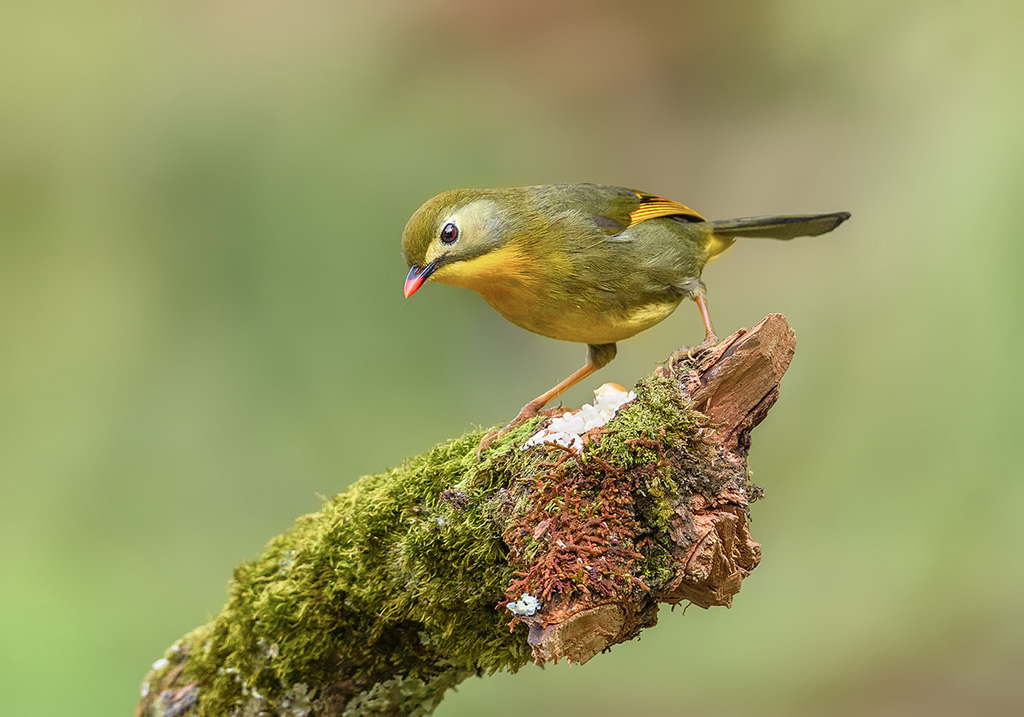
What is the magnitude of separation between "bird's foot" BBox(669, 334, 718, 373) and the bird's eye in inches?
44.3

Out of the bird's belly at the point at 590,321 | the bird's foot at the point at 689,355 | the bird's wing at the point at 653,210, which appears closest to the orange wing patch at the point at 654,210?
the bird's wing at the point at 653,210

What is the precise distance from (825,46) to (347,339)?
3898 millimetres

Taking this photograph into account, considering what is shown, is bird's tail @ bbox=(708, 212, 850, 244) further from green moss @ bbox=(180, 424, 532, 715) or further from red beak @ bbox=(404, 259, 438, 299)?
green moss @ bbox=(180, 424, 532, 715)

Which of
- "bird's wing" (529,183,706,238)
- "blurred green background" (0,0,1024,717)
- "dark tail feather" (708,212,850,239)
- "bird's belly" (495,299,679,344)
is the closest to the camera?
"bird's belly" (495,299,679,344)

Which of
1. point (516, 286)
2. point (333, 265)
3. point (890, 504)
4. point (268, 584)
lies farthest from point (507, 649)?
point (333, 265)

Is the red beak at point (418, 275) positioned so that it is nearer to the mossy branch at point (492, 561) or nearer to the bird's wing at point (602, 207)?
the bird's wing at point (602, 207)

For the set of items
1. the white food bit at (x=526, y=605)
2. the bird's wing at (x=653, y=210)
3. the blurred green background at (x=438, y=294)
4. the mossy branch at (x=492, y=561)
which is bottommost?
the white food bit at (x=526, y=605)

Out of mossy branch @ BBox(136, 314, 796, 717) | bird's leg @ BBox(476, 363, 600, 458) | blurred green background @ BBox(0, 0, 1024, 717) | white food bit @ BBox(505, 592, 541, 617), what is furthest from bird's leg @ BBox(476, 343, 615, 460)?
blurred green background @ BBox(0, 0, 1024, 717)

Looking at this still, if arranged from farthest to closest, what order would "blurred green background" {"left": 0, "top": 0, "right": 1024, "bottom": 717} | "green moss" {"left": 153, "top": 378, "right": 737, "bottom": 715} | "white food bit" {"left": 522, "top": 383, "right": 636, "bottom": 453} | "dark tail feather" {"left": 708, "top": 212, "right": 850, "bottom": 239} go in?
1. "blurred green background" {"left": 0, "top": 0, "right": 1024, "bottom": 717}
2. "dark tail feather" {"left": 708, "top": 212, "right": 850, "bottom": 239}
3. "white food bit" {"left": 522, "top": 383, "right": 636, "bottom": 453}
4. "green moss" {"left": 153, "top": 378, "right": 737, "bottom": 715}

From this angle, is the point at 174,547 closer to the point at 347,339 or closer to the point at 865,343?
the point at 347,339

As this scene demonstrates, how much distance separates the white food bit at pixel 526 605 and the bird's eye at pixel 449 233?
5.36ft

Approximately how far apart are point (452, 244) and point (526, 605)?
1659mm

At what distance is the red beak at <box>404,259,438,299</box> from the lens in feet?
12.2

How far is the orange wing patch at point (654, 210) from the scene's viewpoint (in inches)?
161
